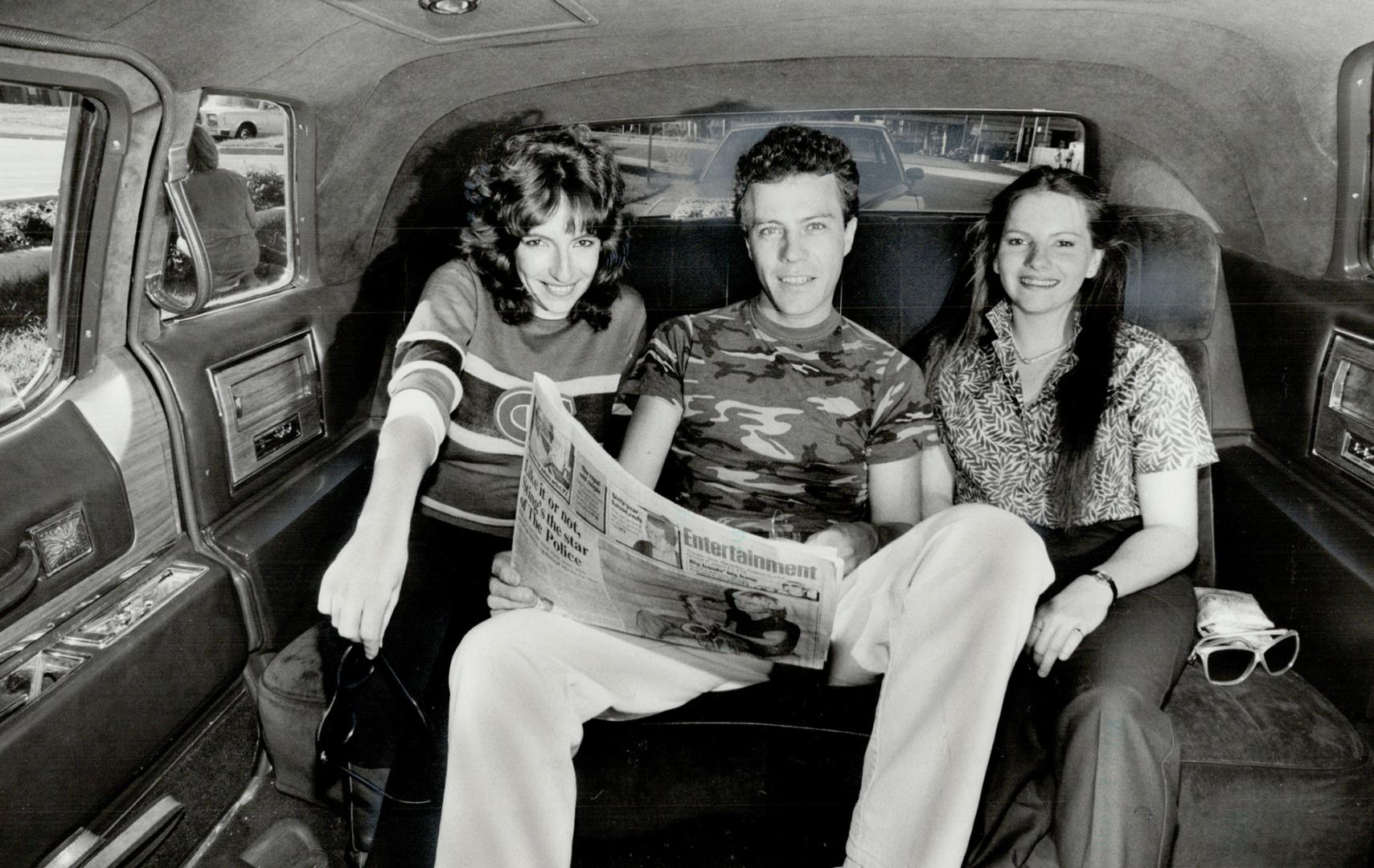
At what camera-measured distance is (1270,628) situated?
1473 mm

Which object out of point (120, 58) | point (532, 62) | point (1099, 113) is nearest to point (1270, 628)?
point (1099, 113)

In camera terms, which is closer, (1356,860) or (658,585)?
(658,585)

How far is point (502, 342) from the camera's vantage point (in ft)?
4.80

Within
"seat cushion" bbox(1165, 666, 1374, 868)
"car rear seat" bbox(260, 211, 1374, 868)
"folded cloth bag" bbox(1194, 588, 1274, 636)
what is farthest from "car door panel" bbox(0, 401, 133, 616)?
"folded cloth bag" bbox(1194, 588, 1274, 636)

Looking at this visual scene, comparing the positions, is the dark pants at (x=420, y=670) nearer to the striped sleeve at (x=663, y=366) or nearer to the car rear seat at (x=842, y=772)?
the car rear seat at (x=842, y=772)

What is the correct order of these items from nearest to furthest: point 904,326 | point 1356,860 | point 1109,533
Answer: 1. point 1356,860
2. point 1109,533
3. point 904,326

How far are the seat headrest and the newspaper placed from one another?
39.2 inches

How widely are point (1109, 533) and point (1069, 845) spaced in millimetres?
531

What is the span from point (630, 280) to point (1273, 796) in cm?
138

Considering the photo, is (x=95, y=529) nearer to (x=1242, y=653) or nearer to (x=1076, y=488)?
(x=1076, y=488)

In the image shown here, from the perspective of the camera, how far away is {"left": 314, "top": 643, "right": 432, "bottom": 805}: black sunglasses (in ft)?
4.33

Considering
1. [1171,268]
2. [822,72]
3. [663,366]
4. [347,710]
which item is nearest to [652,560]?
[663,366]

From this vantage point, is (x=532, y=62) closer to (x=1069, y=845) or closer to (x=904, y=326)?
(x=904, y=326)

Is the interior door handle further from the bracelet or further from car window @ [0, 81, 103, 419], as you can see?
the bracelet
